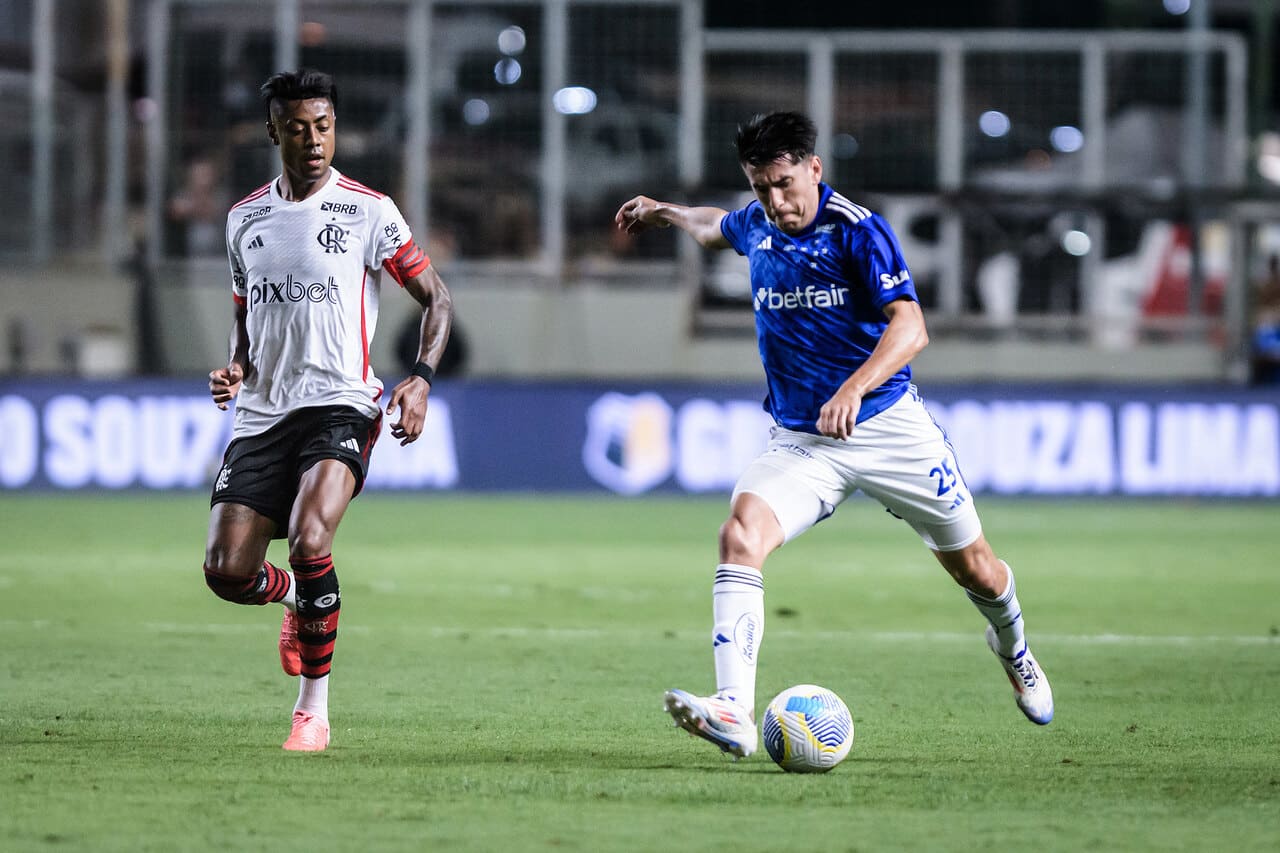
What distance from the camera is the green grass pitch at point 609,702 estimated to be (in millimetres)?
5176

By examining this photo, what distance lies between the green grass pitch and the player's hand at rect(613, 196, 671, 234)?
1778 millimetres

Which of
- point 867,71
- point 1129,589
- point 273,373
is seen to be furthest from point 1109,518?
point 273,373

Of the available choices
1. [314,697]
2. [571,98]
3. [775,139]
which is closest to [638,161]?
[571,98]

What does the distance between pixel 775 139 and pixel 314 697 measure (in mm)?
2331

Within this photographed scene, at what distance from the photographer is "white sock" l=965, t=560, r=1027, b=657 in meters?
6.80

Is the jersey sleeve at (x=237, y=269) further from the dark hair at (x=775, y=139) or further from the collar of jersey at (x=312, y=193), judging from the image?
the dark hair at (x=775, y=139)

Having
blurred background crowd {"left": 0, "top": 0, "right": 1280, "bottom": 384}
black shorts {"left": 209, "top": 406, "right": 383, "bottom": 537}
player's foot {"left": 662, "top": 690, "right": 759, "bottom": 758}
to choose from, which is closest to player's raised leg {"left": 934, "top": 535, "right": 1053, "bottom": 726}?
player's foot {"left": 662, "top": 690, "right": 759, "bottom": 758}

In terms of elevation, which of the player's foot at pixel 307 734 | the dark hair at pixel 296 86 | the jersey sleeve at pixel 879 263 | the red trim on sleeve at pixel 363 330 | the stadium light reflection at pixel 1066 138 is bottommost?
the player's foot at pixel 307 734

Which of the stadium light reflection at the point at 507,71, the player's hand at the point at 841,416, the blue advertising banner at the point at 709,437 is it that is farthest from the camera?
the stadium light reflection at the point at 507,71

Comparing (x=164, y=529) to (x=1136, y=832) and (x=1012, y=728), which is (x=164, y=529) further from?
(x=1136, y=832)

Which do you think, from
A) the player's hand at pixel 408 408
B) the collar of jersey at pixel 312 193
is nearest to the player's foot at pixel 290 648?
the player's hand at pixel 408 408

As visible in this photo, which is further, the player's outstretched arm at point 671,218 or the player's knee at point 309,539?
the player's outstretched arm at point 671,218

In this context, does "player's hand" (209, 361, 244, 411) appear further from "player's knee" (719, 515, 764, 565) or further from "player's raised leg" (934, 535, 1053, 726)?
"player's raised leg" (934, 535, 1053, 726)

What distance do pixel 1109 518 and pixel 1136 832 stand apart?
1216 cm
